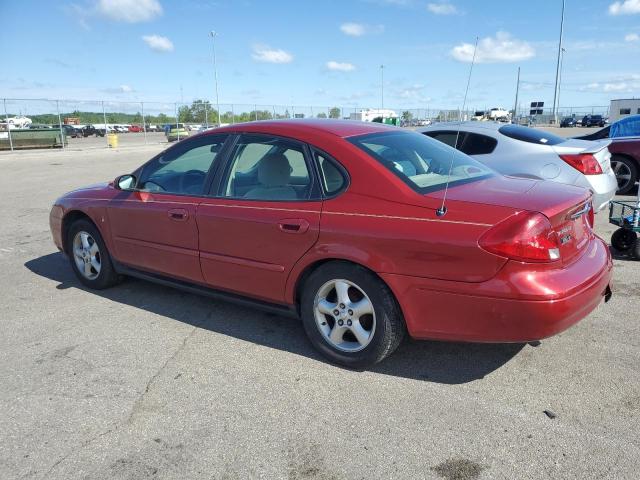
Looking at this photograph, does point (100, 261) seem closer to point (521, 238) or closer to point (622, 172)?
point (521, 238)

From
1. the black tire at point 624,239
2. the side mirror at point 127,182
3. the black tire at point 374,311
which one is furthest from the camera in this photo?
the black tire at point 624,239

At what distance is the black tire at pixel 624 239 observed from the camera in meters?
5.71

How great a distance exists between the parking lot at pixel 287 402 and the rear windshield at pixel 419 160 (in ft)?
3.97

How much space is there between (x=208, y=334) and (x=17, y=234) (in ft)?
17.5

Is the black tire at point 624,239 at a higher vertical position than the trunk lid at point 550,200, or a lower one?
lower

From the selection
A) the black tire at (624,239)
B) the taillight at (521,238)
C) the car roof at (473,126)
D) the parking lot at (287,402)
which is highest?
the car roof at (473,126)

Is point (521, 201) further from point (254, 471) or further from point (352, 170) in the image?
point (254, 471)

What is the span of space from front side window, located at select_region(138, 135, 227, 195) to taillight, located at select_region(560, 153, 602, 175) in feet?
15.1

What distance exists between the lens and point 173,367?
11.6 feet

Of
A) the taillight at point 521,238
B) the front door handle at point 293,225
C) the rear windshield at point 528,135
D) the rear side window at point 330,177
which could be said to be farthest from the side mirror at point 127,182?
the rear windshield at point 528,135

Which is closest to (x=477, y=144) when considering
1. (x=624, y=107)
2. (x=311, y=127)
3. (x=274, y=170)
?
(x=311, y=127)

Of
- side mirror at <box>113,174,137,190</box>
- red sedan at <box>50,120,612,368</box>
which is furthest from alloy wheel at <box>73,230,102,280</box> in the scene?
side mirror at <box>113,174,137,190</box>

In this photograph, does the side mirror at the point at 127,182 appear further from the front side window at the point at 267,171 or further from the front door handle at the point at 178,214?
the front side window at the point at 267,171

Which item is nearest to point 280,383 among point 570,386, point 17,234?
point 570,386
